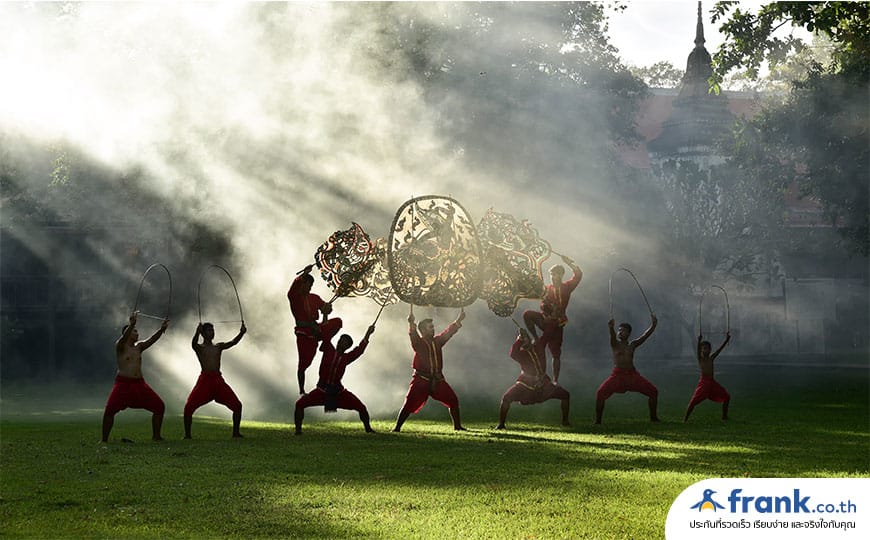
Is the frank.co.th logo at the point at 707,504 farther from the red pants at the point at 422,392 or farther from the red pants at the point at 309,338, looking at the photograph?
the red pants at the point at 309,338

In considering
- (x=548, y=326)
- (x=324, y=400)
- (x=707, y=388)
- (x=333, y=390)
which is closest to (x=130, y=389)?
(x=324, y=400)

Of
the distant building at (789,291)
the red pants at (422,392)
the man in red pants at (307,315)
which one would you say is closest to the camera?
the red pants at (422,392)

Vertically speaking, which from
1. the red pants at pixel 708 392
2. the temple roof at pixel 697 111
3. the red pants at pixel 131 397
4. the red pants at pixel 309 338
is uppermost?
the temple roof at pixel 697 111

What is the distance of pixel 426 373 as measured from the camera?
59.0 feet

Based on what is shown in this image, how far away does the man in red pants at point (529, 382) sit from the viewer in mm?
18500

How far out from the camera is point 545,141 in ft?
125

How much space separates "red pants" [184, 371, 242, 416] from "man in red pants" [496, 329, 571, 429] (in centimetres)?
423

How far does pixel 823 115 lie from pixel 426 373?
18.5m

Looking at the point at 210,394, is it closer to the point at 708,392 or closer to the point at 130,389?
the point at 130,389

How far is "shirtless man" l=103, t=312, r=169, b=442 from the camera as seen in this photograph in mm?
16625

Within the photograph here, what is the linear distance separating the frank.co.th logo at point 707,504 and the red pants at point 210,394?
9304 mm

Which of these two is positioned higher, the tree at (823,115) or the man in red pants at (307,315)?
the tree at (823,115)

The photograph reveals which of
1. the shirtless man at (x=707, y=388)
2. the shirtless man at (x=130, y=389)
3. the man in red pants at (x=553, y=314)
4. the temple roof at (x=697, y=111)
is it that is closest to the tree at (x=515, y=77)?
the man in red pants at (x=553, y=314)

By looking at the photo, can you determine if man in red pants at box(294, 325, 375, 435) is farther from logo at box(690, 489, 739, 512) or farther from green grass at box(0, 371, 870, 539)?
logo at box(690, 489, 739, 512)
